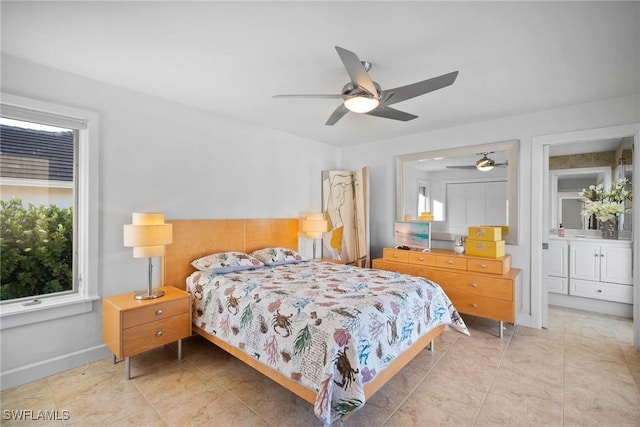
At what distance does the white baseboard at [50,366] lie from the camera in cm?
226

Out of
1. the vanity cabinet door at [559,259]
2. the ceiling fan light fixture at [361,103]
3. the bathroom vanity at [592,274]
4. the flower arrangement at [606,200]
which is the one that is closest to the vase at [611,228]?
the flower arrangement at [606,200]

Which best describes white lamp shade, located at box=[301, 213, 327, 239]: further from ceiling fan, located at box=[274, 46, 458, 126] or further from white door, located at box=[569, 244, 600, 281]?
white door, located at box=[569, 244, 600, 281]

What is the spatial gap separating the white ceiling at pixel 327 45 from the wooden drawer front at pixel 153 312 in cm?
194

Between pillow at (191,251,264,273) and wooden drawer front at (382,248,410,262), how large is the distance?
178 cm

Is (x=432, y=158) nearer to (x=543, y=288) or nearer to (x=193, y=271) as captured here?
(x=543, y=288)

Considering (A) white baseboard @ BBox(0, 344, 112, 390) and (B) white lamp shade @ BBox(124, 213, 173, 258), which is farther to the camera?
(B) white lamp shade @ BBox(124, 213, 173, 258)

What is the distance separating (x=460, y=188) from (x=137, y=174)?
3.83 metres

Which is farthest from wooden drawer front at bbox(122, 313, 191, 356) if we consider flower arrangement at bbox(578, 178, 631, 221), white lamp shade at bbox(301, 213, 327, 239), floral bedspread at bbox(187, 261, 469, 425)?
flower arrangement at bbox(578, 178, 631, 221)

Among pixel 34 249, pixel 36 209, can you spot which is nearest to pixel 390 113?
pixel 36 209

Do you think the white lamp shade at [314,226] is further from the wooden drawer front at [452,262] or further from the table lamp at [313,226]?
the wooden drawer front at [452,262]

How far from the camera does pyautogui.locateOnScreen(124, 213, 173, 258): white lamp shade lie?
97.1 inches

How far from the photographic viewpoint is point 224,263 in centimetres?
311

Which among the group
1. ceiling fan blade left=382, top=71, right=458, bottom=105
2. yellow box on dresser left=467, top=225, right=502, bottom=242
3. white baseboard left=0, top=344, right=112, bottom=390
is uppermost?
ceiling fan blade left=382, top=71, right=458, bottom=105

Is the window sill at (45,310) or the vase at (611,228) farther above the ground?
the vase at (611,228)
